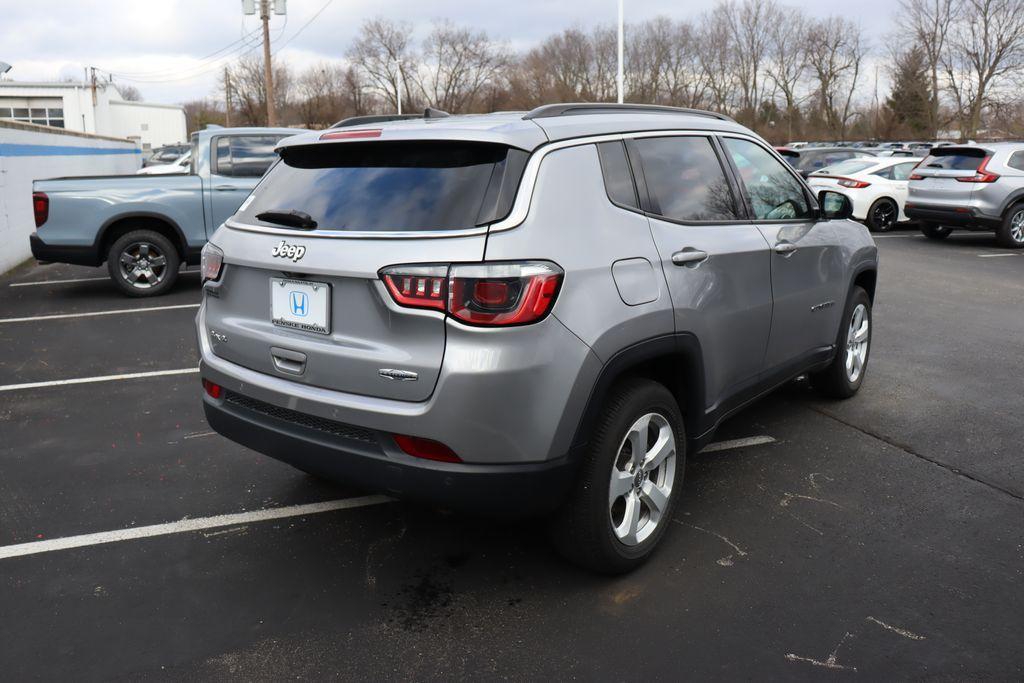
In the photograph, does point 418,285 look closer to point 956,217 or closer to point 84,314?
point 84,314

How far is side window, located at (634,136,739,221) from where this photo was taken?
11.6 feet

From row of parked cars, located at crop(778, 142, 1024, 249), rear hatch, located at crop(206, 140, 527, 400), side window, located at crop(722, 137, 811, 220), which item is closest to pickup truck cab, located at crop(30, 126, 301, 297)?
side window, located at crop(722, 137, 811, 220)

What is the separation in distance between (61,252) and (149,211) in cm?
103

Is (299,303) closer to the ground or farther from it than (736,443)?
farther from it

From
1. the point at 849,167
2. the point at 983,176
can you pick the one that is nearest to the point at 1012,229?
the point at 983,176

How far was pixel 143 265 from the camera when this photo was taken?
9.75m

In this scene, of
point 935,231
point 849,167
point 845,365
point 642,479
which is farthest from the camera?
point 849,167

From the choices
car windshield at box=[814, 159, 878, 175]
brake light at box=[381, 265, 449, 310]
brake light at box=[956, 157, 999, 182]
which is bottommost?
brake light at box=[381, 265, 449, 310]

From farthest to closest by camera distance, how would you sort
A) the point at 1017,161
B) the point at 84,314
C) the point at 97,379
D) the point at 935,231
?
the point at 935,231
the point at 1017,161
the point at 84,314
the point at 97,379

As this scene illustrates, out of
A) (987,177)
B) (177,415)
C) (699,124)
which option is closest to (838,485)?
(699,124)

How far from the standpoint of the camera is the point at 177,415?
17.8 ft

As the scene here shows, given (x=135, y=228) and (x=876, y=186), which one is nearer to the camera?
(x=135, y=228)

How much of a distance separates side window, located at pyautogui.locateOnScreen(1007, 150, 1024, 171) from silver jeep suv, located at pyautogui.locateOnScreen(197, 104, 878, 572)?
1275 centimetres

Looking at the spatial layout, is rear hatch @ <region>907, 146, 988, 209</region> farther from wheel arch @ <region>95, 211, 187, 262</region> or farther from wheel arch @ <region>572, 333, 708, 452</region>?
wheel arch @ <region>572, 333, 708, 452</region>
